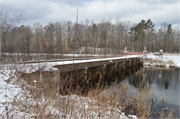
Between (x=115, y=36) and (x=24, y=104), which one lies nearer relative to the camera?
(x=24, y=104)

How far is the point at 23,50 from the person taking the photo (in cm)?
1088

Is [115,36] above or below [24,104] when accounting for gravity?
above

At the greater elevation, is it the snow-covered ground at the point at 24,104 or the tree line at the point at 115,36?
the tree line at the point at 115,36

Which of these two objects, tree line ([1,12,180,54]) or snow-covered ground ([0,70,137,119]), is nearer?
snow-covered ground ([0,70,137,119])

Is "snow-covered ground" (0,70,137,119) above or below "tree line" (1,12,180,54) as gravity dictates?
below

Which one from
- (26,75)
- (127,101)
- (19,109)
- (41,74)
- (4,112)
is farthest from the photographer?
(127,101)

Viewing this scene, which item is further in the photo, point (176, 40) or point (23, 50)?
point (176, 40)

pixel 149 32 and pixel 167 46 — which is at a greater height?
pixel 149 32

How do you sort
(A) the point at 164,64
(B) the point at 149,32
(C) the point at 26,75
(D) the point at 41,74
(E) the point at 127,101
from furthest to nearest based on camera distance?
(B) the point at 149,32, (A) the point at 164,64, (E) the point at 127,101, (D) the point at 41,74, (C) the point at 26,75

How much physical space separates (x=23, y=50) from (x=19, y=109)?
9.43 metres

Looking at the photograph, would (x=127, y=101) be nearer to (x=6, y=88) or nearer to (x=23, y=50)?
(x=6, y=88)

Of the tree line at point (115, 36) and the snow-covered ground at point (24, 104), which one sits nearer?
the snow-covered ground at point (24, 104)

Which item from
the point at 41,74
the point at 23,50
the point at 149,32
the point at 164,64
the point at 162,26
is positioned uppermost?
the point at 162,26

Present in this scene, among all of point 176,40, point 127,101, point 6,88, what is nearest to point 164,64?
point 127,101
